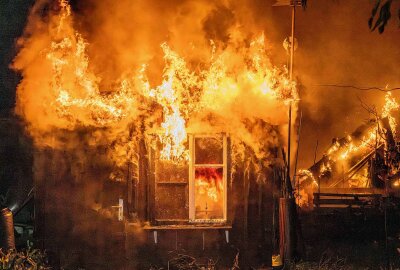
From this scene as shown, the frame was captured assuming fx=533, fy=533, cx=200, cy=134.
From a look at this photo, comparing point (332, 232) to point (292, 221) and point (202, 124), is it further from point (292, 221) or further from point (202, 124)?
point (202, 124)

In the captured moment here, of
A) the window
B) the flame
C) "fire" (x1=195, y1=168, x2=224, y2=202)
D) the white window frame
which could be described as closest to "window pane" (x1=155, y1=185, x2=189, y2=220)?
the window

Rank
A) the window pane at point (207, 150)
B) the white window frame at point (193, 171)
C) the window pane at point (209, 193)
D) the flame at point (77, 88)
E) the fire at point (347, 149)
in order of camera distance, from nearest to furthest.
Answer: the flame at point (77, 88)
the white window frame at point (193, 171)
the window pane at point (207, 150)
the window pane at point (209, 193)
the fire at point (347, 149)

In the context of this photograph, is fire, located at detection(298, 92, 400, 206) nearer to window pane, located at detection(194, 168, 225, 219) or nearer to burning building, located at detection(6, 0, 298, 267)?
window pane, located at detection(194, 168, 225, 219)

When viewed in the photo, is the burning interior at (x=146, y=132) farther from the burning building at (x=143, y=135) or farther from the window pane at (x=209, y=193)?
the window pane at (x=209, y=193)

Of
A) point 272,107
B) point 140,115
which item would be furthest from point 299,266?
point 140,115

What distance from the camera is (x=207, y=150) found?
1141cm

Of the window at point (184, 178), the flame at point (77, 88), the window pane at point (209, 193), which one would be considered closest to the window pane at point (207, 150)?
the window at point (184, 178)

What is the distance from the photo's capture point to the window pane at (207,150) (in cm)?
1138

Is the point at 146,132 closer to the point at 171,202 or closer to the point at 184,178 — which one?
the point at 184,178

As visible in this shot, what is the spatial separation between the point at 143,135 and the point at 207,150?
141 cm

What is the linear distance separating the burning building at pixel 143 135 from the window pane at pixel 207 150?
7.8 inches

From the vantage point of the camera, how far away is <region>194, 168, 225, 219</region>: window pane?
40.3ft

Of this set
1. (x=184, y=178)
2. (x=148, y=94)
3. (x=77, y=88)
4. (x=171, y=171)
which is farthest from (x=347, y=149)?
(x=77, y=88)

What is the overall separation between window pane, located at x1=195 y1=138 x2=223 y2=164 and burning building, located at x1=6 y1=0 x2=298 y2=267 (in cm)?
20
